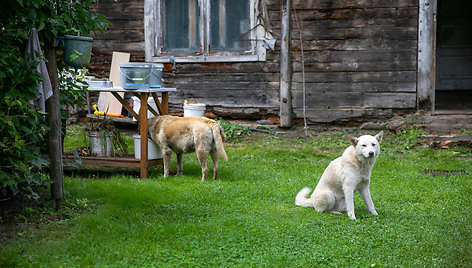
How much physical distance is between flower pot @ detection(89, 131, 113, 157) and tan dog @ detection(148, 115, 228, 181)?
741mm

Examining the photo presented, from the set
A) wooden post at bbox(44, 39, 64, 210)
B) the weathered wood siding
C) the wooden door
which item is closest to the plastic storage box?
wooden post at bbox(44, 39, 64, 210)

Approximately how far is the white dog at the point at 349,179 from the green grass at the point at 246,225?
0.56 ft

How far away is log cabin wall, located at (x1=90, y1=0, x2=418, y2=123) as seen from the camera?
10.9 metres

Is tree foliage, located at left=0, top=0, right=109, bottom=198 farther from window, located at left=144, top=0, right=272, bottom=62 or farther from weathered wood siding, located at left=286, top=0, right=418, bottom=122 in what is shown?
weathered wood siding, located at left=286, top=0, right=418, bottom=122

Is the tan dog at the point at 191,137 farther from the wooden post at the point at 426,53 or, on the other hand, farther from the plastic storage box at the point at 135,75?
the wooden post at the point at 426,53

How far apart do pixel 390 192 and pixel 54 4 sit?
4.85 m

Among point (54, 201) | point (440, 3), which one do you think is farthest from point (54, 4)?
point (440, 3)

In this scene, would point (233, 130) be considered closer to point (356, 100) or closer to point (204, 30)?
point (204, 30)

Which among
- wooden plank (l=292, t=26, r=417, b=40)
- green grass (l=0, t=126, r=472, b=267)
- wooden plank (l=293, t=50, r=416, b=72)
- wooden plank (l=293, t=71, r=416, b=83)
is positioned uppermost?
wooden plank (l=292, t=26, r=417, b=40)

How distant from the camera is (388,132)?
10.9m

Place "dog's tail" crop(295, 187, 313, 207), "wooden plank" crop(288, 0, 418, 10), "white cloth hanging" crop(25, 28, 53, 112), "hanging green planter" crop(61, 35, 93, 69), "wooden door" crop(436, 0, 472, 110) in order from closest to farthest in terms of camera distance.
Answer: "white cloth hanging" crop(25, 28, 53, 112), "hanging green planter" crop(61, 35, 93, 69), "dog's tail" crop(295, 187, 313, 207), "wooden plank" crop(288, 0, 418, 10), "wooden door" crop(436, 0, 472, 110)

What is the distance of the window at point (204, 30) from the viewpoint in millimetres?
11461

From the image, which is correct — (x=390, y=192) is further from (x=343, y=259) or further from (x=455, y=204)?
(x=343, y=259)

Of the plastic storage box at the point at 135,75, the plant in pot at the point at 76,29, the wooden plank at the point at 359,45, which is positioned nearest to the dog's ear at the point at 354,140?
the plant in pot at the point at 76,29
